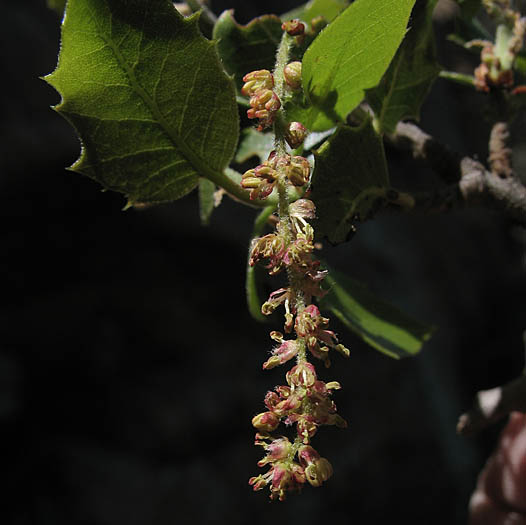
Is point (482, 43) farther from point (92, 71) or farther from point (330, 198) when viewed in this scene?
point (92, 71)

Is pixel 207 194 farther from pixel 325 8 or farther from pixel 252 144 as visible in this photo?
pixel 325 8

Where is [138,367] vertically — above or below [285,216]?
below

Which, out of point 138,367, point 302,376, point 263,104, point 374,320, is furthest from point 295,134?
point 138,367

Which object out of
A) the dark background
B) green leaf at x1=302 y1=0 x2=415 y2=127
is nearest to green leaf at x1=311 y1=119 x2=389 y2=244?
green leaf at x1=302 y1=0 x2=415 y2=127

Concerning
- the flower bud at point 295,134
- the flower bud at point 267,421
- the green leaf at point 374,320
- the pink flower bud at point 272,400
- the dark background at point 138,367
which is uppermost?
the flower bud at point 295,134

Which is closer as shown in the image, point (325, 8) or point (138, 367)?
point (325, 8)

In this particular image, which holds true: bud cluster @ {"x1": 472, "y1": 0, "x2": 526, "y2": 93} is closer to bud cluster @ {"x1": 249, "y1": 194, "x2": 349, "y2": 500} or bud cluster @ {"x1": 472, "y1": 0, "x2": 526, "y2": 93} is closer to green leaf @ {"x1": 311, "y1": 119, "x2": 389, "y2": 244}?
green leaf @ {"x1": 311, "y1": 119, "x2": 389, "y2": 244}

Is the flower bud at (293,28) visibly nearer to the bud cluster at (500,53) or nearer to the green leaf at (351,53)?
the green leaf at (351,53)

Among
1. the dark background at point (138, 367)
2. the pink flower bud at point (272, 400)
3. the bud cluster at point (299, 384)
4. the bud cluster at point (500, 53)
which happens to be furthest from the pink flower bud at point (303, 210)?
the dark background at point (138, 367)
